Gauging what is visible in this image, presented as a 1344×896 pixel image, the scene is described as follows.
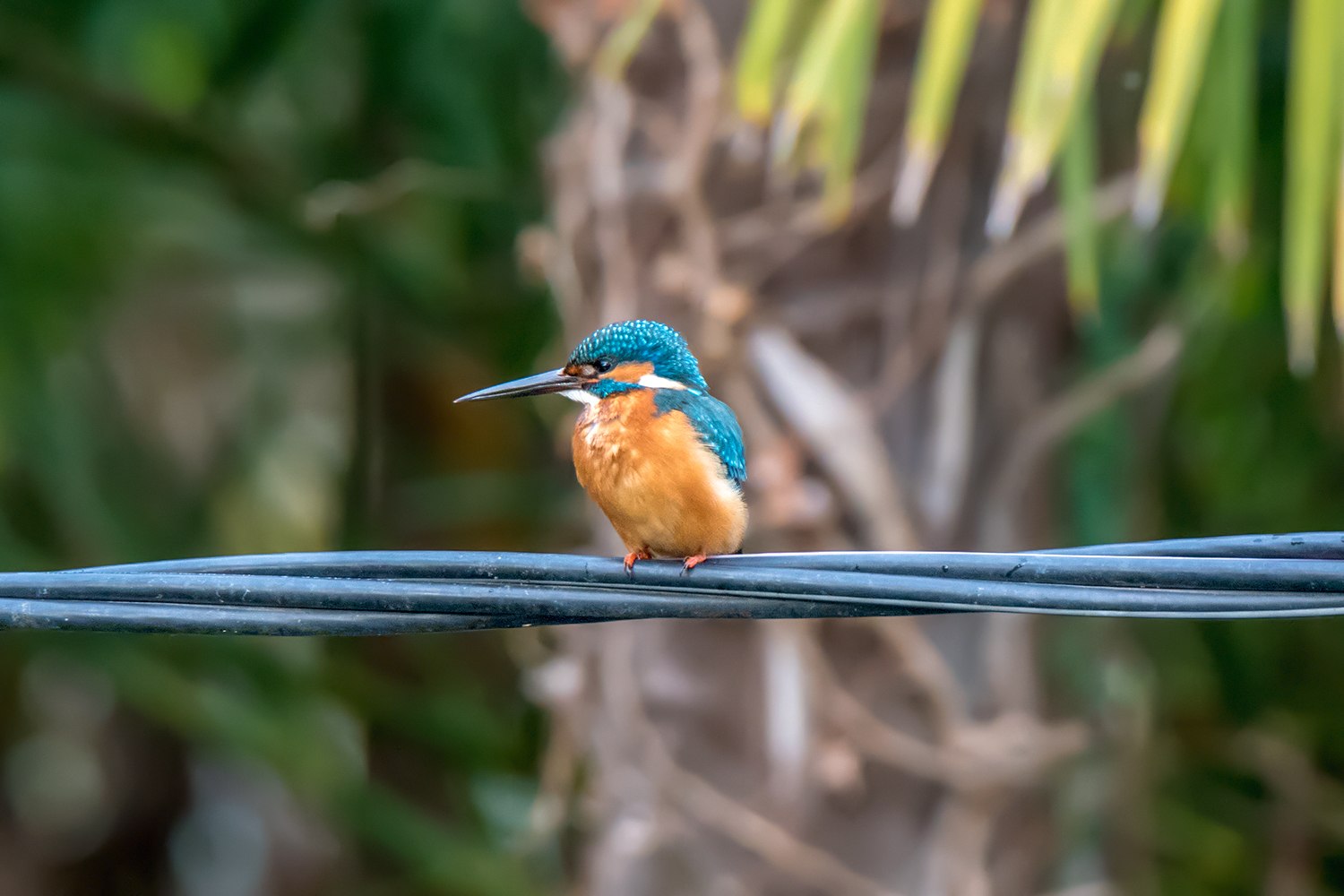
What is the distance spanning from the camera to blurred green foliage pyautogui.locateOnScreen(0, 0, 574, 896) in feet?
16.0

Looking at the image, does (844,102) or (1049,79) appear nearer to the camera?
(1049,79)

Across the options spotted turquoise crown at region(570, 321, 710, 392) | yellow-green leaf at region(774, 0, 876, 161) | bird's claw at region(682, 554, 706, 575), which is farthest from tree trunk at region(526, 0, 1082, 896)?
bird's claw at region(682, 554, 706, 575)

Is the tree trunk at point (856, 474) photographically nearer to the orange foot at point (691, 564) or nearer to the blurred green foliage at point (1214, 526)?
Result: the blurred green foliage at point (1214, 526)

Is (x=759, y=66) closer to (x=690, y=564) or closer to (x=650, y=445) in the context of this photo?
(x=650, y=445)

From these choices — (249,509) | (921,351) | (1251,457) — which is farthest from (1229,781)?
(249,509)

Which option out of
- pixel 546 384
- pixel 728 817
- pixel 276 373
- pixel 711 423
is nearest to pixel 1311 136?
pixel 711 423

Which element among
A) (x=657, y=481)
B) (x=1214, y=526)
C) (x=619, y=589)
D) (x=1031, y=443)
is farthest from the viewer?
(x=1214, y=526)

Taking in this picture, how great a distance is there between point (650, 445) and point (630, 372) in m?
0.23

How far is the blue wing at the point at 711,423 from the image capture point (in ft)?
7.82

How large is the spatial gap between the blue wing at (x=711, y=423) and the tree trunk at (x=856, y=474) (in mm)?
585

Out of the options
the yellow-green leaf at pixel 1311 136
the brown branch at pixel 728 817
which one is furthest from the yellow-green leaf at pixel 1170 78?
the brown branch at pixel 728 817

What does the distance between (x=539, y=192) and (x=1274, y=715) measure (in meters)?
2.88

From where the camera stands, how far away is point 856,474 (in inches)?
120

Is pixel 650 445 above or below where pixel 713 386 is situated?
below
